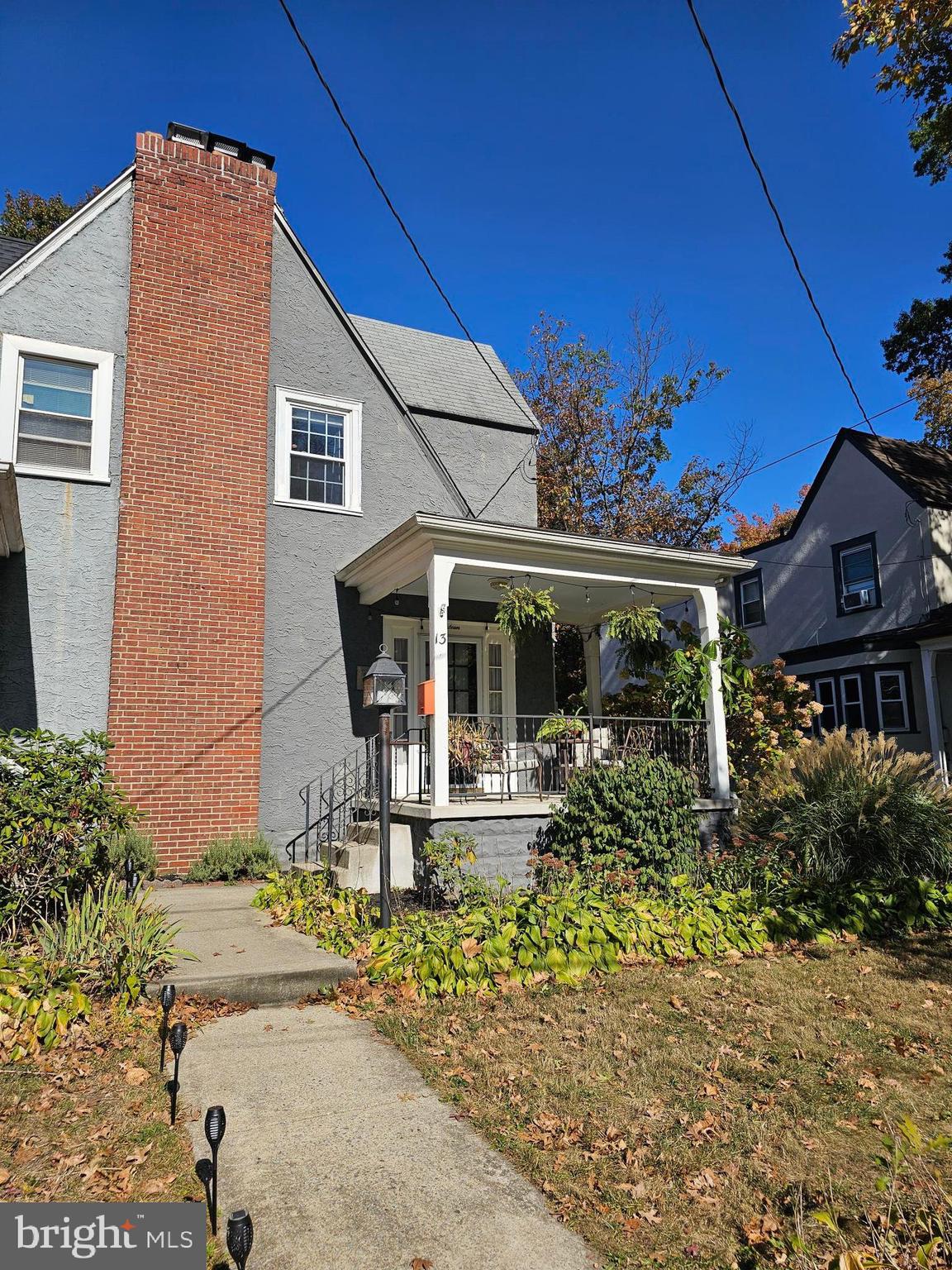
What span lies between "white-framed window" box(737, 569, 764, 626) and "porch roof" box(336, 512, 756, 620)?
1165 cm

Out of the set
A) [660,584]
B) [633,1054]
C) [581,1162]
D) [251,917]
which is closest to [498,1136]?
[581,1162]

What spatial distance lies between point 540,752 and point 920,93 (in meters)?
10.6

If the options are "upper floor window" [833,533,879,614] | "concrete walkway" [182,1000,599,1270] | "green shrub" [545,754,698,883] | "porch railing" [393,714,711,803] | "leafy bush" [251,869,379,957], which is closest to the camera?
"concrete walkway" [182,1000,599,1270]

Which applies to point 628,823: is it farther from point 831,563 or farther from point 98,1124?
point 831,563

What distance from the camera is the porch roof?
28.7 feet

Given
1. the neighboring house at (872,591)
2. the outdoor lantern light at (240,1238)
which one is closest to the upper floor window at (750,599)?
the neighboring house at (872,591)

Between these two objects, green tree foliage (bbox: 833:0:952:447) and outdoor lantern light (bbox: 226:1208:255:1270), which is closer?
outdoor lantern light (bbox: 226:1208:255:1270)

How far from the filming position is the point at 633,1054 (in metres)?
4.71

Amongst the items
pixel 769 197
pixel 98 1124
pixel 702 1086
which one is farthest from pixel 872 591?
pixel 98 1124

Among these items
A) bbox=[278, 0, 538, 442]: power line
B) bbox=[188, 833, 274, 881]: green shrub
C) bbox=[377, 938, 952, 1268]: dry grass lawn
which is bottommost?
bbox=[377, 938, 952, 1268]: dry grass lawn

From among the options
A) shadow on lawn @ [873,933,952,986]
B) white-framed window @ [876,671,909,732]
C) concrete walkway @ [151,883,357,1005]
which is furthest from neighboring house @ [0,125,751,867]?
white-framed window @ [876,671,909,732]

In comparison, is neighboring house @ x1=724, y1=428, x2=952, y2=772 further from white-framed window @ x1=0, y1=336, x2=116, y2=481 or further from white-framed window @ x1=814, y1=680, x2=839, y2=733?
white-framed window @ x1=0, y1=336, x2=116, y2=481

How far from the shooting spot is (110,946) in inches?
202

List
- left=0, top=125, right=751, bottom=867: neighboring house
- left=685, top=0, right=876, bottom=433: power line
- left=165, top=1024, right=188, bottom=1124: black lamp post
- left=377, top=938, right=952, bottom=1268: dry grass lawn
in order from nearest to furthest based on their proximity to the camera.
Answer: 1. left=377, top=938, right=952, bottom=1268: dry grass lawn
2. left=165, top=1024, right=188, bottom=1124: black lamp post
3. left=685, top=0, right=876, bottom=433: power line
4. left=0, top=125, right=751, bottom=867: neighboring house
